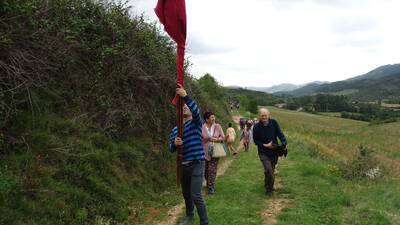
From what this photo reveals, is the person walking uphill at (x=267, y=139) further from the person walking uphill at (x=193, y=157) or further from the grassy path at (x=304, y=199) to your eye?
the person walking uphill at (x=193, y=157)

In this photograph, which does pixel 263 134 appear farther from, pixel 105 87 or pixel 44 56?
pixel 44 56

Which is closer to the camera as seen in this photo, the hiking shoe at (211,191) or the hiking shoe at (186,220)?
the hiking shoe at (186,220)

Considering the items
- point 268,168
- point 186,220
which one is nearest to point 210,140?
point 268,168

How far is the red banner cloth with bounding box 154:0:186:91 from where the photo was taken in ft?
22.7

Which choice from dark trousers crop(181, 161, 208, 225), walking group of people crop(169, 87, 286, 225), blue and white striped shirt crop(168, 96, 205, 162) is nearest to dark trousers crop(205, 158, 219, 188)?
walking group of people crop(169, 87, 286, 225)

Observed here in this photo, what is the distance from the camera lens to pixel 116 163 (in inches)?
404

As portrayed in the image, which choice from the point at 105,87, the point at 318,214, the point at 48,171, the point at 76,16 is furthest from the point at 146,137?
the point at 318,214

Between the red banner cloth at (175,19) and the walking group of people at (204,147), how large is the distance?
717 millimetres

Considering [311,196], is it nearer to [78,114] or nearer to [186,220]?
[186,220]

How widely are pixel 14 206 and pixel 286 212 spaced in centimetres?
538

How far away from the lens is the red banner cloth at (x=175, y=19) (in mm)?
6918

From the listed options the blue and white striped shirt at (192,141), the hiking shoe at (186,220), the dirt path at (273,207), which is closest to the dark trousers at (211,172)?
the dirt path at (273,207)

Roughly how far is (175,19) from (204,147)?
463 centimetres

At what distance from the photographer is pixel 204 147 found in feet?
35.6
